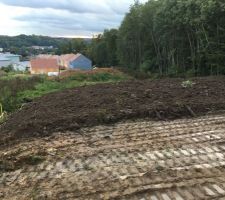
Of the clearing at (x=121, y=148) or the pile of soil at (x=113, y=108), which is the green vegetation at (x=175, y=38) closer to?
the pile of soil at (x=113, y=108)

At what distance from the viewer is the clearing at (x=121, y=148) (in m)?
7.09

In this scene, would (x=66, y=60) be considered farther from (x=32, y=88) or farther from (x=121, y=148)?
(x=121, y=148)

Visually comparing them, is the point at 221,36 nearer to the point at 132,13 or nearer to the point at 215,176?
the point at 132,13

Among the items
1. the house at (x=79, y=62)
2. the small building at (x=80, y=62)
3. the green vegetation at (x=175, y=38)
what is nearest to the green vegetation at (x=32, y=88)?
the green vegetation at (x=175, y=38)

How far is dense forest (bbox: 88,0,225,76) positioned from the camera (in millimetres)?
32906

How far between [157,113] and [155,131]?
1654 millimetres

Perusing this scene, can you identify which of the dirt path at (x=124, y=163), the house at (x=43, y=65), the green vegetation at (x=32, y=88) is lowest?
the house at (x=43, y=65)

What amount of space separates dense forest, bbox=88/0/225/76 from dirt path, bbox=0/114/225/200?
72.2 feet

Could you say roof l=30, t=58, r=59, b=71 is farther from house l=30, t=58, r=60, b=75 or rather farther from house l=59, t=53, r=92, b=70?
house l=59, t=53, r=92, b=70

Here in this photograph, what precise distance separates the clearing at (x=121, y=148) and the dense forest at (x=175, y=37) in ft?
59.8

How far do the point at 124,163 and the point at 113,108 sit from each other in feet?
15.8

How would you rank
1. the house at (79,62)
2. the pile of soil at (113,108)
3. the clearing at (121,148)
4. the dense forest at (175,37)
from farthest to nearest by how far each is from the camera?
the house at (79,62)
the dense forest at (175,37)
the pile of soil at (113,108)
the clearing at (121,148)

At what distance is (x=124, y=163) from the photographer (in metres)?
8.39

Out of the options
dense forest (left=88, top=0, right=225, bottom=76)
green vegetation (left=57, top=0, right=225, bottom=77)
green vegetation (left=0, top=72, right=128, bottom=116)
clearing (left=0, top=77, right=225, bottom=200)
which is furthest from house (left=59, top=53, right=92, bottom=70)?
clearing (left=0, top=77, right=225, bottom=200)
